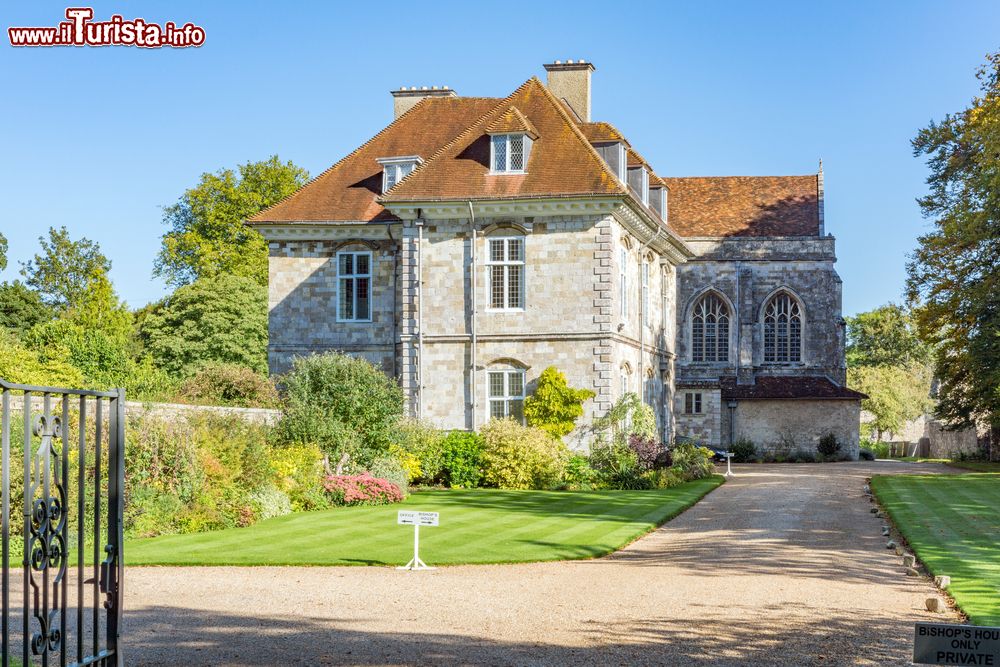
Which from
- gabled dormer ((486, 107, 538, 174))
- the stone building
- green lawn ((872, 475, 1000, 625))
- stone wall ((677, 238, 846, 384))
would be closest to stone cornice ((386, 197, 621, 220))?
the stone building

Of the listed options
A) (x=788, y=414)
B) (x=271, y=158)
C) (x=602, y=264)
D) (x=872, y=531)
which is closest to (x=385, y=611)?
(x=872, y=531)

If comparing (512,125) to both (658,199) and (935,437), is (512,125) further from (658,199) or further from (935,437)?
(935,437)

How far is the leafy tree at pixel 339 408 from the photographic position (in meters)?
24.8

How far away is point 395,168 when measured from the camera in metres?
33.8

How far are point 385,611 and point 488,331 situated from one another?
19.3m

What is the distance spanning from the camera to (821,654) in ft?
31.5

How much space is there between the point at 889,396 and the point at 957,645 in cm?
6546

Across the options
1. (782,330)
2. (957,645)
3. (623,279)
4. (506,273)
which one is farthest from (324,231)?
(957,645)

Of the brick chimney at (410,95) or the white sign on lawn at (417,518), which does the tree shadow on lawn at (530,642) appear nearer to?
the white sign on lawn at (417,518)

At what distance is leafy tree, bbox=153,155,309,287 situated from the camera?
52.4 meters

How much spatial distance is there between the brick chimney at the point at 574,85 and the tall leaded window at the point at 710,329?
724 inches

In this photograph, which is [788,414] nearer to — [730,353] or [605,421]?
[730,353]

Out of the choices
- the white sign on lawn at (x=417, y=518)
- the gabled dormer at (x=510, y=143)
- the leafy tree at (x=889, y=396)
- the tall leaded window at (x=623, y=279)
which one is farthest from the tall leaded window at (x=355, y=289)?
the leafy tree at (x=889, y=396)

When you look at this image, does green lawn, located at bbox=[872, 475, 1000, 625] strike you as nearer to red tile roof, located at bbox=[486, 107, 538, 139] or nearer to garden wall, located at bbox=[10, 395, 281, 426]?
garden wall, located at bbox=[10, 395, 281, 426]
